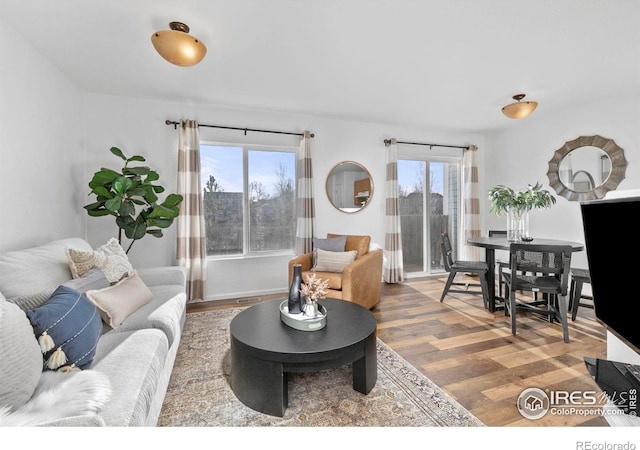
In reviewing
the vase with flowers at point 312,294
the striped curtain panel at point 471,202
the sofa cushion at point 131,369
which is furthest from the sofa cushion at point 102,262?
the striped curtain panel at point 471,202

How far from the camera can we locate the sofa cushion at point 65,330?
1243 mm

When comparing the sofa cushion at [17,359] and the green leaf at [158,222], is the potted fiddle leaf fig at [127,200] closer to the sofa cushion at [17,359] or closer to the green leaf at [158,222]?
the green leaf at [158,222]

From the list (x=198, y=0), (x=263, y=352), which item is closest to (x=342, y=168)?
(x=198, y=0)

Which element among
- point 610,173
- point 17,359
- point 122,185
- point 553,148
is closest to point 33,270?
point 17,359

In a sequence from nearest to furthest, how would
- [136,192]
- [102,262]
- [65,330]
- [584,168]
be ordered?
[65,330] < [102,262] < [136,192] < [584,168]

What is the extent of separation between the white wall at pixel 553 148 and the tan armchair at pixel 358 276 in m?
2.76

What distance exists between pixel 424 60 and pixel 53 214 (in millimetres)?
3719

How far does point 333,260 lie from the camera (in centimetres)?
350

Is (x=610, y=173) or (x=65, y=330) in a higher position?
(x=610, y=173)

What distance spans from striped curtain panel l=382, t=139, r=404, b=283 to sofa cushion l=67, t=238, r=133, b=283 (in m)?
3.46

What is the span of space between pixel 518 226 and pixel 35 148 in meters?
4.78

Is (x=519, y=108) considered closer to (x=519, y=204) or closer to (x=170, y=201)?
(x=519, y=204)

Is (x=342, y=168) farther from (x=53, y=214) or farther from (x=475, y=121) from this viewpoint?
(x=53, y=214)
